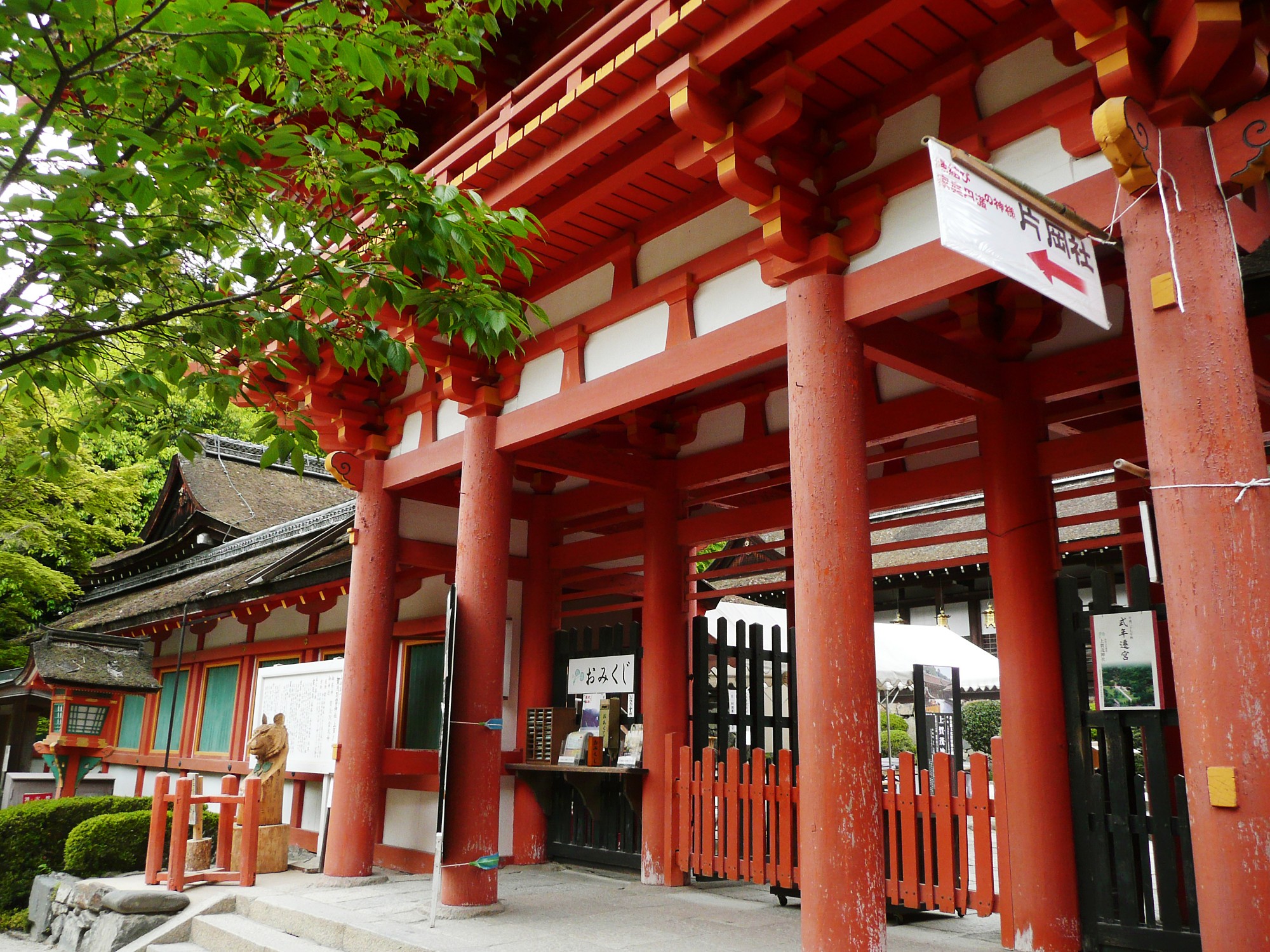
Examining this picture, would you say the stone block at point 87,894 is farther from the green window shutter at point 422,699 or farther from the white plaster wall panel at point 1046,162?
the white plaster wall panel at point 1046,162

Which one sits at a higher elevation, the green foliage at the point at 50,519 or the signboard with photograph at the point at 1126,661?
the green foliage at the point at 50,519

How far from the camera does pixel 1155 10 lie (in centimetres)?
357

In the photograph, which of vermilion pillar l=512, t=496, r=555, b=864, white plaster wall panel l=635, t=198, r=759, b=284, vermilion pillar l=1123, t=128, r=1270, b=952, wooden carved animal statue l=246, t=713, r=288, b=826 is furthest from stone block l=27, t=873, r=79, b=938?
vermilion pillar l=1123, t=128, r=1270, b=952

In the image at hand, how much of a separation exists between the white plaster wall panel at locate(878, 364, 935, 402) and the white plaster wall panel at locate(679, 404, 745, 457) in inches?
56.0

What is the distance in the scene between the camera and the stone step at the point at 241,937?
6.11 metres

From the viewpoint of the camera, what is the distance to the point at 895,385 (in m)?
6.55

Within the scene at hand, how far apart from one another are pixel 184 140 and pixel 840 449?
10.6 feet

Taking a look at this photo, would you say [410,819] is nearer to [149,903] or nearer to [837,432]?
[149,903]

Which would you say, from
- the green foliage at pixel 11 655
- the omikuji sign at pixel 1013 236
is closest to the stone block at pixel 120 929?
the omikuji sign at pixel 1013 236

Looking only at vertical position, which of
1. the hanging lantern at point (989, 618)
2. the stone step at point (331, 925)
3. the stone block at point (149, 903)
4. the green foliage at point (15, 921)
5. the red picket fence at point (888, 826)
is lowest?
the green foliage at point (15, 921)

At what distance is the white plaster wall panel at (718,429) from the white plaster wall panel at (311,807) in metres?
5.55

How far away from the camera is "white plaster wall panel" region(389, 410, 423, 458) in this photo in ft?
27.3

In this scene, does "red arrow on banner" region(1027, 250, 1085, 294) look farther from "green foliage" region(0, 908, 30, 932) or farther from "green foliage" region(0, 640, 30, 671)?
"green foliage" region(0, 640, 30, 671)

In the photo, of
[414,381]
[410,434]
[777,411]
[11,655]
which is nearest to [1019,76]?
[777,411]
